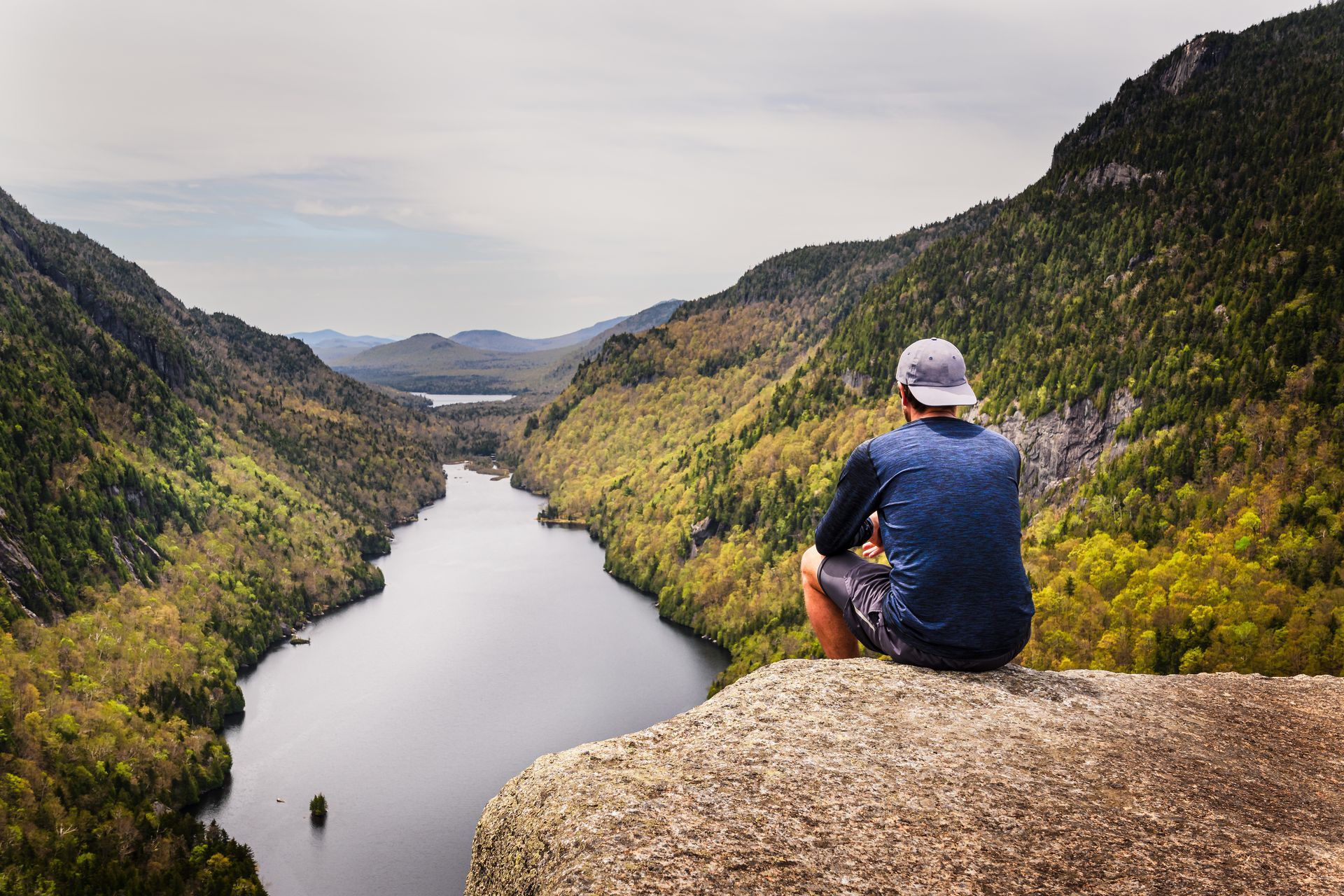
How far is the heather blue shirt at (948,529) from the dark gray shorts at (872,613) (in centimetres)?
21

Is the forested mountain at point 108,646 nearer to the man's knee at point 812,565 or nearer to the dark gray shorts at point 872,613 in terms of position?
the man's knee at point 812,565

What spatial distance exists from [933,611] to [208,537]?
215 meters

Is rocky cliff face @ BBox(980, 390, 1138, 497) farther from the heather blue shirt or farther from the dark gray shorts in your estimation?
the heather blue shirt

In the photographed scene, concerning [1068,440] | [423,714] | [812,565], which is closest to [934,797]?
[812,565]

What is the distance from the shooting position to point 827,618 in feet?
36.6

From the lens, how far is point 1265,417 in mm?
123875

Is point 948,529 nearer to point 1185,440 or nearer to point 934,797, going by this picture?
point 934,797

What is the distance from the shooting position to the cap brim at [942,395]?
379 inches

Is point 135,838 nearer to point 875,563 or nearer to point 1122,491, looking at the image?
point 875,563

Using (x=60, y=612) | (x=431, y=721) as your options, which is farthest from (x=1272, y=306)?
(x=60, y=612)

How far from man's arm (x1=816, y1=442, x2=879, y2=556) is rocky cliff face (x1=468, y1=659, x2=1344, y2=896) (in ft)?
5.03

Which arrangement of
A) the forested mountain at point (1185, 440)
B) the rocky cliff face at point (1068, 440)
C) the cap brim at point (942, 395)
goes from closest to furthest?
the cap brim at point (942, 395) < the forested mountain at point (1185, 440) < the rocky cliff face at point (1068, 440)

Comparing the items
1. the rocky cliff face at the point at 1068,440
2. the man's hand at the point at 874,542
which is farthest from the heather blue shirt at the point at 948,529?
the rocky cliff face at the point at 1068,440

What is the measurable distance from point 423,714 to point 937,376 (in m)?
127
